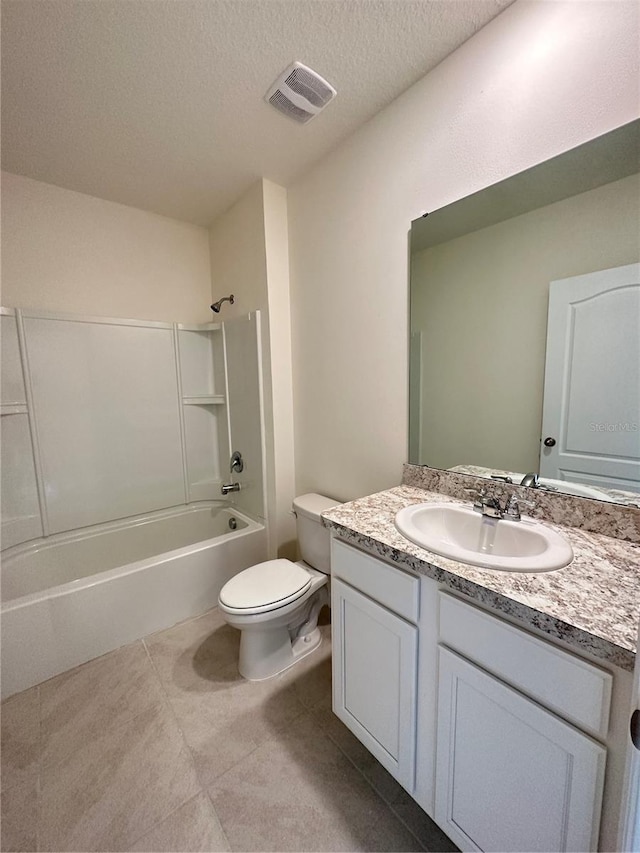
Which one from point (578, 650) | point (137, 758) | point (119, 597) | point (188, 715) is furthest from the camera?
point (119, 597)

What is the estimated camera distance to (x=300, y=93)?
4.44ft

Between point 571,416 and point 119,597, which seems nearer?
point 571,416

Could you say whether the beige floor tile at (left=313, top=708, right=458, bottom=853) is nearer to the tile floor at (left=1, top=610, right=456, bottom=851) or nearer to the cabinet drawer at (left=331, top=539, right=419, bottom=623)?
the tile floor at (left=1, top=610, right=456, bottom=851)

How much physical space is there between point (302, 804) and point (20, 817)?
88 centimetres

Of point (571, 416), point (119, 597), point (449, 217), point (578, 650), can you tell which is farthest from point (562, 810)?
point (119, 597)

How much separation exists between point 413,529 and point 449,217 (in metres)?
1.18

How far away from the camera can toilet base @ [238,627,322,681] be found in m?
1.50

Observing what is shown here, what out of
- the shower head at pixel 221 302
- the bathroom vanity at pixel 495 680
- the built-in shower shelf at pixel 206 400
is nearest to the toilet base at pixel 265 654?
the bathroom vanity at pixel 495 680

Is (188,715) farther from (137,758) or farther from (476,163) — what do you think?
(476,163)

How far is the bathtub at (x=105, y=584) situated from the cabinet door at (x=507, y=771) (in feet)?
4.76

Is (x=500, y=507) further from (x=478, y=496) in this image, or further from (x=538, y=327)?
(x=538, y=327)

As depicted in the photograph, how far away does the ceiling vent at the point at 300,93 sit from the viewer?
1272 mm

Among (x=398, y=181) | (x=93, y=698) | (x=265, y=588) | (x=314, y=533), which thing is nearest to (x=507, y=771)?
(x=265, y=588)

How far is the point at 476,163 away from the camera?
1187mm
